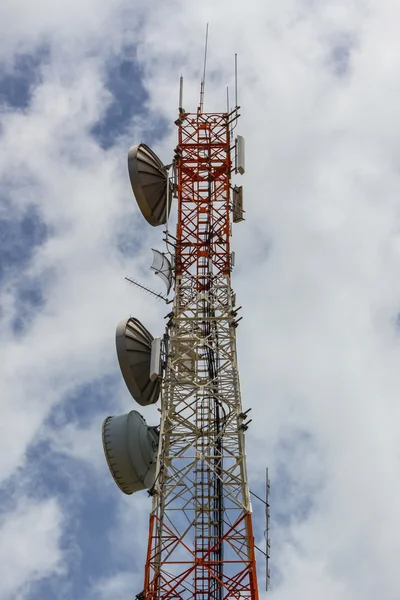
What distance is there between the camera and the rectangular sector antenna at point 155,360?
37.9 metres

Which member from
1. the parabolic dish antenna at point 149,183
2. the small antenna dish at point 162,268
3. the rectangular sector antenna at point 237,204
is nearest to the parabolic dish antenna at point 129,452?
the small antenna dish at point 162,268

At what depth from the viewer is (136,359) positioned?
38656 mm

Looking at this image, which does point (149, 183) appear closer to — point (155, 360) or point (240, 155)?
point (240, 155)

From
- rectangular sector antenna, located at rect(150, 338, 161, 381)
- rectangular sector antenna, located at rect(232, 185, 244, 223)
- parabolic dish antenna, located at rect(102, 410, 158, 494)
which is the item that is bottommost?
parabolic dish antenna, located at rect(102, 410, 158, 494)

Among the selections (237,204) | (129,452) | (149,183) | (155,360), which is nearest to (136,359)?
(155,360)

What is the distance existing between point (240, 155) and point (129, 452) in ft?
55.4

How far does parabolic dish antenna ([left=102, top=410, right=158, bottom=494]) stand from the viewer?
3684cm

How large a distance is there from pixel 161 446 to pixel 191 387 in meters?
3.38

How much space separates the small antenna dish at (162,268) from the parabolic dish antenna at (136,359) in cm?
302

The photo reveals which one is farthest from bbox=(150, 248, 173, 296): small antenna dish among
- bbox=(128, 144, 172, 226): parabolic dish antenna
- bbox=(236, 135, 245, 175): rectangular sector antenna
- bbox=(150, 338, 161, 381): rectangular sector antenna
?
bbox=(236, 135, 245, 175): rectangular sector antenna

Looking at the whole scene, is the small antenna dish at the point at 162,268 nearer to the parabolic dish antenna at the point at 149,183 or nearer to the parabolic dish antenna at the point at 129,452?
the parabolic dish antenna at the point at 149,183

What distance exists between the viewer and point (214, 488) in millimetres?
35438

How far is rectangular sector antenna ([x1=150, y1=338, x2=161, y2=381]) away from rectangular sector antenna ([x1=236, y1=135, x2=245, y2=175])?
10.9m

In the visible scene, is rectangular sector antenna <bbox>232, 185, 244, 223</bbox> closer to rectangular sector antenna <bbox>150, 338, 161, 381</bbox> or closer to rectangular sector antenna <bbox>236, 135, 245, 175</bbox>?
rectangular sector antenna <bbox>236, 135, 245, 175</bbox>
